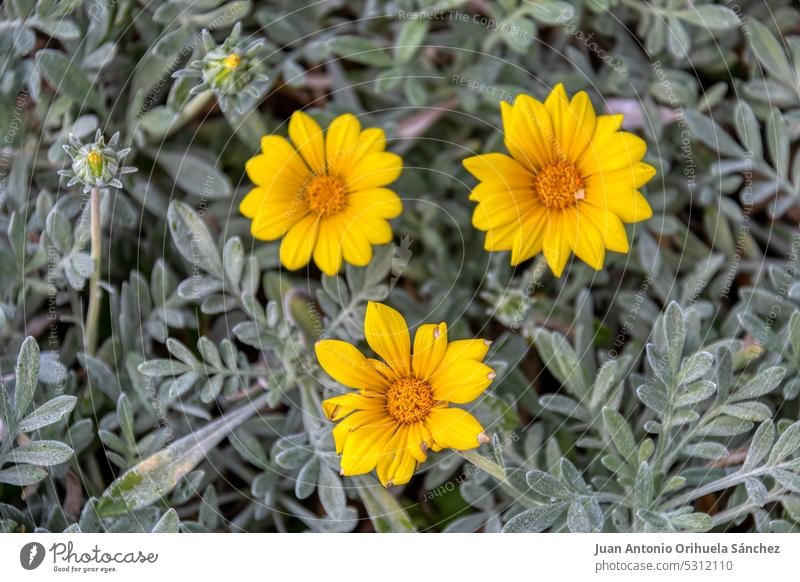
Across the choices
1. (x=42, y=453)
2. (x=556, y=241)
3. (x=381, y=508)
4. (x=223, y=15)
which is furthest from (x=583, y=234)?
(x=42, y=453)

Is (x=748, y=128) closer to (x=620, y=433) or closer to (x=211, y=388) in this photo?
(x=620, y=433)

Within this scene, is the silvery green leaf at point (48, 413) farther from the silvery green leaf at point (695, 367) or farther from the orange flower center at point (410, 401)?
the silvery green leaf at point (695, 367)

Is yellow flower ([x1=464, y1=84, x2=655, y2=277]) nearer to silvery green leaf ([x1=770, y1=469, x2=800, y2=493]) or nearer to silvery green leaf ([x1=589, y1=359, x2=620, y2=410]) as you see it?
silvery green leaf ([x1=589, y1=359, x2=620, y2=410])

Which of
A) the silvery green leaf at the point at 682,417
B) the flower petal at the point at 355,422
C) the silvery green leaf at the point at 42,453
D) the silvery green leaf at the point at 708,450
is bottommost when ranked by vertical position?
the silvery green leaf at the point at 708,450

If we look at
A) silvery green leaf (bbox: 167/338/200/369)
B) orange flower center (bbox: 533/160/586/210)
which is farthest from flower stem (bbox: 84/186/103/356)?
orange flower center (bbox: 533/160/586/210)

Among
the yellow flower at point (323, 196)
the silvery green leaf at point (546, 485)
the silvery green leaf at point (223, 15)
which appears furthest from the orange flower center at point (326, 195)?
the silvery green leaf at point (546, 485)

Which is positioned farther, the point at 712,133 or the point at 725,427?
the point at 712,133

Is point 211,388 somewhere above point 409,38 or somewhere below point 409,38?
below
